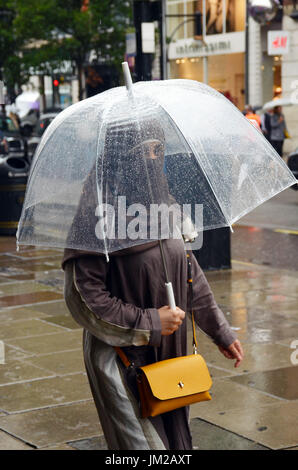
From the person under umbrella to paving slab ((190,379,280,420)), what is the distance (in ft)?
5.58

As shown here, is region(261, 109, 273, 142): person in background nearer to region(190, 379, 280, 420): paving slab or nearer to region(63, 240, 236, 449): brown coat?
region(190, 379, 280, 420): paving slab

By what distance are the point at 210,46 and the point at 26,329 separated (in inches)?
1277

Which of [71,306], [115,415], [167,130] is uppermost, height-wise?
[167,130]

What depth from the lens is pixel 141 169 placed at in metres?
3.33

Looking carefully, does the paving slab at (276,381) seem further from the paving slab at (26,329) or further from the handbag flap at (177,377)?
the handbag flap at (177,377)

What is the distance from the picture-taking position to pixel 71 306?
340 centimetres

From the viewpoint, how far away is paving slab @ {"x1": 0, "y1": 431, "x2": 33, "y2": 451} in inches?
181

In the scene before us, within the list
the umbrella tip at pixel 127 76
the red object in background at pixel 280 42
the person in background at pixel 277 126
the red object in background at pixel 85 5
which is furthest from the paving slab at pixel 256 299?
the red object in background at pixel 85 5

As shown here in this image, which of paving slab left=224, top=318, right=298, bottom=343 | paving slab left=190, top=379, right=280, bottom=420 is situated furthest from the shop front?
paving slab left=190, top=379, right=280, bottom=420

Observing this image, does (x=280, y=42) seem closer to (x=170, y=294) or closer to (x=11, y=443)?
(x=11, y=443)

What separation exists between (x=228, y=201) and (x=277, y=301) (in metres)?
4.64

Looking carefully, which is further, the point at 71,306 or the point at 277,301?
the point at 277,301

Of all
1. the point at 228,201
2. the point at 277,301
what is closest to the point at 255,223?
the point at 277,301

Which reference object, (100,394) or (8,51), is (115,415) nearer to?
(100,394)
